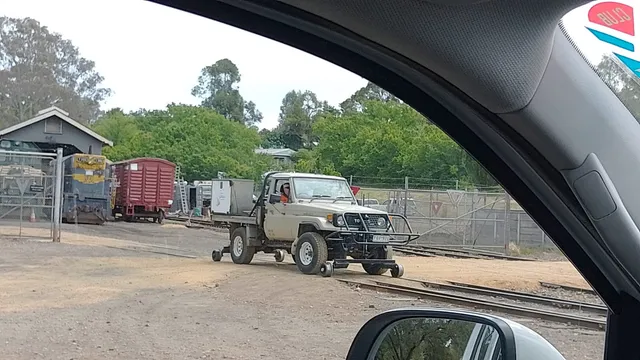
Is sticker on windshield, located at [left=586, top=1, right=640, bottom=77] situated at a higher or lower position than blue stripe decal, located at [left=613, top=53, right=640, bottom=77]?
higher

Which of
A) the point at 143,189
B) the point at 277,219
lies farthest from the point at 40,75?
the point at 143,189

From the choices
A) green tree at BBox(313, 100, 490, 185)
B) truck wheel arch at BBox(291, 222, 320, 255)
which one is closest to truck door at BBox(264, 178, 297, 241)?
truck wheel arch at BBox(291, 222, 320, 255)

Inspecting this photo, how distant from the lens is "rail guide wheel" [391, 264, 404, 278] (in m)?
11.4

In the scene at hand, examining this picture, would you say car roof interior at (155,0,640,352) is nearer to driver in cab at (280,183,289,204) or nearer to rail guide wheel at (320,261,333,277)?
rail guide wheel at (320,261,333,277)

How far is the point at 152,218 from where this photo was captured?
24844mm

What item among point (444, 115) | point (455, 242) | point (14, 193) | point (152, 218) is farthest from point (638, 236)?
point (152, 218)

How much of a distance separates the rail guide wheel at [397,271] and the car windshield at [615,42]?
9567mm

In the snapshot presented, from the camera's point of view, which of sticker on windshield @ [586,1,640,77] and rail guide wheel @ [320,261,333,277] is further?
rail guide wheel @ [320,261,333,277]

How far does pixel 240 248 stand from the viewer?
42.8ft

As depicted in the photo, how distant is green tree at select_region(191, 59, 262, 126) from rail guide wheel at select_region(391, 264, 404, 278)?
10.3 feet

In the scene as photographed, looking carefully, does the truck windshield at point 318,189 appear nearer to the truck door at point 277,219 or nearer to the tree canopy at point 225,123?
the truck door at point 277,219

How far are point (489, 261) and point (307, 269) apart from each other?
4393mm

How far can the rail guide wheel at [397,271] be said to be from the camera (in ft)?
37.3

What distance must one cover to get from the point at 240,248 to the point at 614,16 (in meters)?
11.5
